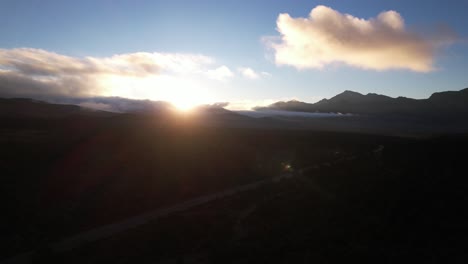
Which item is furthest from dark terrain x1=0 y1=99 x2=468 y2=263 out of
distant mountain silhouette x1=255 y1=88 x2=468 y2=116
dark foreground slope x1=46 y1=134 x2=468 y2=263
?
distant mountain silhouette x1=255 y1=88 x2=468 y2=116

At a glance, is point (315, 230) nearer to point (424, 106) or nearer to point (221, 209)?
point (221, 209)

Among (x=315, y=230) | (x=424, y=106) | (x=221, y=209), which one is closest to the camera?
(x=315, y=230)

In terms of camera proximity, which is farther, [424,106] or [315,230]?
[424,106]

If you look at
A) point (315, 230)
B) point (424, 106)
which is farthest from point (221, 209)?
point (424, 106)

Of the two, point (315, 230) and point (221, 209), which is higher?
point (315, 230)

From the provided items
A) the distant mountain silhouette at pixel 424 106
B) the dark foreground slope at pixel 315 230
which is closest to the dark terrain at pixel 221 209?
the dark foreground slope at pixel 315 230

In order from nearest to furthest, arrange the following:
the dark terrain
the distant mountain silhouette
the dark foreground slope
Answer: the dark foreground slope < the dark terrain < the distant mountain silhouette

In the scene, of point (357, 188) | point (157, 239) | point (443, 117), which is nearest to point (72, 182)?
point (157, 239)

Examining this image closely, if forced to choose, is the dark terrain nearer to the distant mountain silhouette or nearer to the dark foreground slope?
the dark foreground slope

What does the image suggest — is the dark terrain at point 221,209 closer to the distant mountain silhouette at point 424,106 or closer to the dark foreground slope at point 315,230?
the dark foreground slope at point 315,230

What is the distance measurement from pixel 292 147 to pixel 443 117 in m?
122

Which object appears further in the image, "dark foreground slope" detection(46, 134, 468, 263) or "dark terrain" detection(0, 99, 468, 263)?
"dark terrain" detection(0, 99, 468, 263)

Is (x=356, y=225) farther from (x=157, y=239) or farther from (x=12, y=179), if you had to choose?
(x=12, y=179)

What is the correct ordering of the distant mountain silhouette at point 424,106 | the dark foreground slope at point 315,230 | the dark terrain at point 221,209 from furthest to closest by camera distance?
1. the distant mountain silhouette at point 424,106
2. the dark terrain at point 221,209
3. the dark foreground slope at point 315,230
